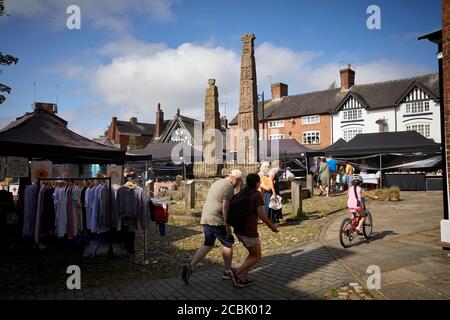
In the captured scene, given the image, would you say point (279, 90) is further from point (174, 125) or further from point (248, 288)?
point (248, 288)

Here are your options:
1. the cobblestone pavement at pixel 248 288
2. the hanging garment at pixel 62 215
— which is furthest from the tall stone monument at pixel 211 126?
the cobblestone pavement at pixel 248 288

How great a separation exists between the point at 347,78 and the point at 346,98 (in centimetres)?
448

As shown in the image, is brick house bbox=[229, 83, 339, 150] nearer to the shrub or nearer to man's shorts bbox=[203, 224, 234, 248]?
the shrub

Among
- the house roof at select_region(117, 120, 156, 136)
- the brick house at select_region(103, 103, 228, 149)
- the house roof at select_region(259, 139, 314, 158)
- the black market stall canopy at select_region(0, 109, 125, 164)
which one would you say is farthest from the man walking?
the house roof at select_region(117, 120, 156, 136)

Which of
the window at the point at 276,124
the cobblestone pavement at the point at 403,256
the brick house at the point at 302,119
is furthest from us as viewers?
the window at the point at 276,124

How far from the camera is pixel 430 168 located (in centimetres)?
1989

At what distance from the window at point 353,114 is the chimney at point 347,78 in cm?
447

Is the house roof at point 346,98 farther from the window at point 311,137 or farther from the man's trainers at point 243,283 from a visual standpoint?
the man's trainers at point 243,283

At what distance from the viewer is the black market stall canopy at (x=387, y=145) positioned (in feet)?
64.1

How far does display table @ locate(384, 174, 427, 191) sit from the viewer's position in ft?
62.6

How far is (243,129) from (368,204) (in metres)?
6.81

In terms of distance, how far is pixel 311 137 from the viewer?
138 ft
